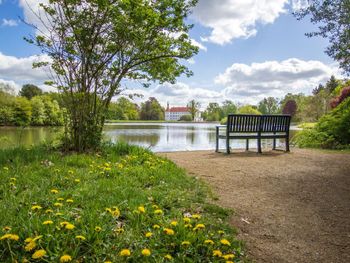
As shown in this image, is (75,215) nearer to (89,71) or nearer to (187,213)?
(187,213)

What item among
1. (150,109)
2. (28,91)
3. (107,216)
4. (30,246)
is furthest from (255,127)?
(150,109)

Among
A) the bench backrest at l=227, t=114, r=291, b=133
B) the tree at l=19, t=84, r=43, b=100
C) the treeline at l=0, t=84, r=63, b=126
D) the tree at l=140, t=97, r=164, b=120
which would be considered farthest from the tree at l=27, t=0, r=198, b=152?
the tree at l=140, t=97, r=164, b=120

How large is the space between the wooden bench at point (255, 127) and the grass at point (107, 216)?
388cm

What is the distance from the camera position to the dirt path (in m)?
2.82

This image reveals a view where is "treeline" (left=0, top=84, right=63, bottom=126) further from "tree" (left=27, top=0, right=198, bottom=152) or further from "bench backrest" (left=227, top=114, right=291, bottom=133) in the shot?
"bench backrest" (left=227, top=114, right=291, bottom=133)

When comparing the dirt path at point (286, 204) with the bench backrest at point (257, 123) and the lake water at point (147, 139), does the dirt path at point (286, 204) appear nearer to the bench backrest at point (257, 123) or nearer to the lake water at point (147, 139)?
the bench backrest at point (257, 123)

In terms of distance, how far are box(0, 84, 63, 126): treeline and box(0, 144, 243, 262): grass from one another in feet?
5.74

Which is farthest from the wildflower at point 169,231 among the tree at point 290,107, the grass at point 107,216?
the tree at point 290,107

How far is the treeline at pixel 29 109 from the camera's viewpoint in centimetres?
643

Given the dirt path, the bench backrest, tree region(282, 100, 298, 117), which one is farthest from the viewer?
tree region(282, 100, 298, 117)

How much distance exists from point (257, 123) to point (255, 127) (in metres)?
0.13

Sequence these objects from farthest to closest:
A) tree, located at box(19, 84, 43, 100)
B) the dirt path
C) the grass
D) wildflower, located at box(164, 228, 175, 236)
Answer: tree, located at box(19, 84, 43, 100) < the dirt path < wildflower, located at box(164, 228, 175, 236) < the grass

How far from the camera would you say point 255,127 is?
347 inches

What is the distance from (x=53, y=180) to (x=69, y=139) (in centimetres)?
250
